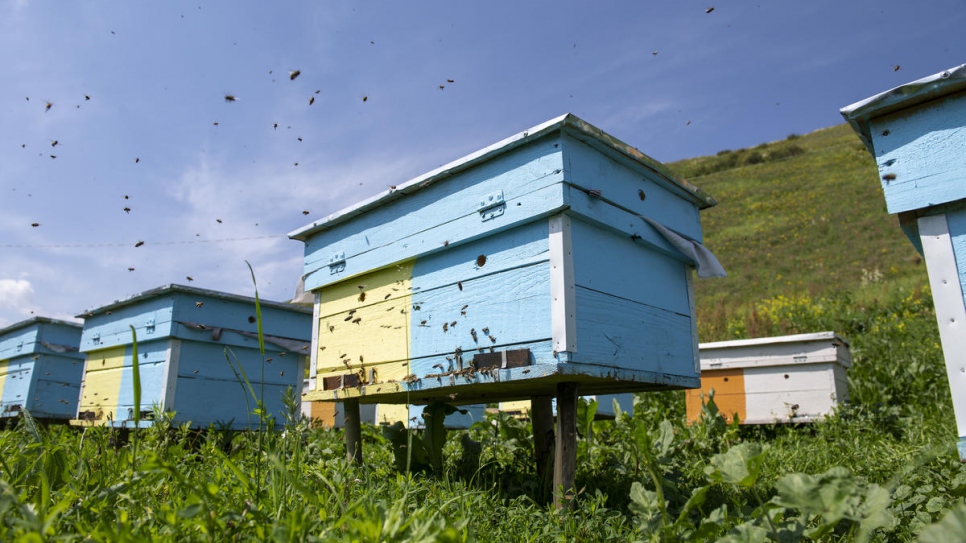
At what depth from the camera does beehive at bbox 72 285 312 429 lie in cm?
674

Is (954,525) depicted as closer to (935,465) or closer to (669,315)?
(669,315)

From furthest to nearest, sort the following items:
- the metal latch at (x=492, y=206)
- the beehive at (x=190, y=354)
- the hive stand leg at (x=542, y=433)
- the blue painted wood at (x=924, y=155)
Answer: the beehive at (x=190, y=354) < the hive stand leg at (x=542, y=433) < the metal latch at (x=492, y=206) < the blue painted wood at (x=924, y=155)

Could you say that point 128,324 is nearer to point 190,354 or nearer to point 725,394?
point 190,354

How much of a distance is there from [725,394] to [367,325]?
5.02 m

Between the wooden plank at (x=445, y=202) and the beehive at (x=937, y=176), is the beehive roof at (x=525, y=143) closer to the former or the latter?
the wooden plank at (x=445, y=202)

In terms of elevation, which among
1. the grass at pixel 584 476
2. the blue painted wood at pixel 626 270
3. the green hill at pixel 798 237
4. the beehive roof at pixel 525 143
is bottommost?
the grass at pixel 584 476

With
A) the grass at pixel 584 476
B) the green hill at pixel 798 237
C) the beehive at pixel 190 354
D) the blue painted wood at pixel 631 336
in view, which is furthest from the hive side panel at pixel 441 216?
the green hill at pixel 798 237

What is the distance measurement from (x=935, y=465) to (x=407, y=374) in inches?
128

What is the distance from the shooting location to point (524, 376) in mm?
3100

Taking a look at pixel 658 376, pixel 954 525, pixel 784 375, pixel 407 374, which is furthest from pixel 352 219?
pixel 784 375

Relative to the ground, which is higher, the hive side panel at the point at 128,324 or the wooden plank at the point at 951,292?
the hive side panel at the point at 128,324

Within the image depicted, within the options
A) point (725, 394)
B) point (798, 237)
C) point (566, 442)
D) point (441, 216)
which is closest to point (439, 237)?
point (441, 216)

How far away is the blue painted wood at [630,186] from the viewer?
11.0ft

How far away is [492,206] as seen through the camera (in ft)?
11.7
